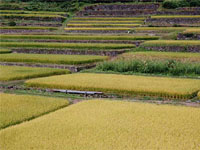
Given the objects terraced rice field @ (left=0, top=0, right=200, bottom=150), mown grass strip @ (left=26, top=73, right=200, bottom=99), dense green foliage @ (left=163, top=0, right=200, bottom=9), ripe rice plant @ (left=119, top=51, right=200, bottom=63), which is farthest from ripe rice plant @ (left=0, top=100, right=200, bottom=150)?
dense green foliage @ (left=163, top=0, right=200, bottom=9)

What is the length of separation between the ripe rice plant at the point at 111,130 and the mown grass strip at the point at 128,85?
2.07 meters

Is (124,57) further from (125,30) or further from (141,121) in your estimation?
(141,121)

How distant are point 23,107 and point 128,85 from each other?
464 centimetres

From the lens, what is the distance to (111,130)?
832 centimetres

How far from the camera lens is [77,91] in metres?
13.6

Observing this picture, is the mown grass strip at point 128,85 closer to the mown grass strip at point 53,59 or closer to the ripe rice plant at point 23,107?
the ripe rice plant at point 23,107

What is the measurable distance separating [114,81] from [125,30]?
1822 centimetres

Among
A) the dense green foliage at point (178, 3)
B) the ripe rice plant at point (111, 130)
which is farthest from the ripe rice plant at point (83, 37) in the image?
the ripe rice plant at point (111, 130)

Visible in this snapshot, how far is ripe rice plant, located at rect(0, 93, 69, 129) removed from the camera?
9482 millimetres

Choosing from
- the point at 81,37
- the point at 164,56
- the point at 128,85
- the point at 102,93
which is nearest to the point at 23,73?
the point at 102,93

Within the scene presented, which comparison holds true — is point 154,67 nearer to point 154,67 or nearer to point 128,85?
point 154,67

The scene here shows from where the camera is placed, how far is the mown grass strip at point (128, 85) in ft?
41.3

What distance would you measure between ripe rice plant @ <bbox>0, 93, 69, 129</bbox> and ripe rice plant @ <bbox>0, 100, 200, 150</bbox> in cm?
44

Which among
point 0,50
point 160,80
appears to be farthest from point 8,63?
point 160,80
